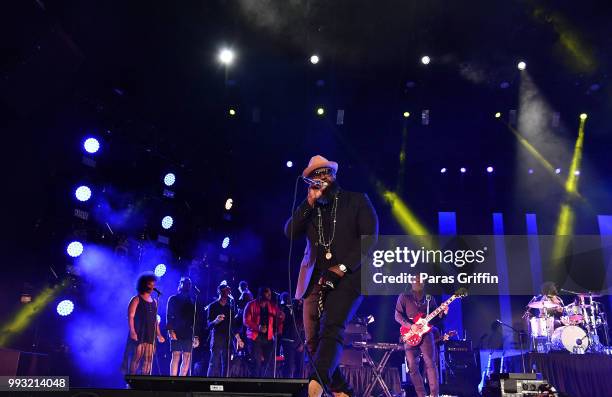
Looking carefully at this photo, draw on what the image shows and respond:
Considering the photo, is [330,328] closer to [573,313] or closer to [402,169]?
[573,313]

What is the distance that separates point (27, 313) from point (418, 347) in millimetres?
6944

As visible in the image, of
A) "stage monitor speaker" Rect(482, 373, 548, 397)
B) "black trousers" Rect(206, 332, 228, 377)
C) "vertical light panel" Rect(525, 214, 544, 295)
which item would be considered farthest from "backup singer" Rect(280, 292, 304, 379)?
"vertical light panel" Rect(525, 214, 544, 295)

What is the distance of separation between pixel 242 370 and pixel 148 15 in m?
7.92

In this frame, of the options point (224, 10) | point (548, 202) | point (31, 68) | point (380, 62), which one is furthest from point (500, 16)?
point (31, 68)

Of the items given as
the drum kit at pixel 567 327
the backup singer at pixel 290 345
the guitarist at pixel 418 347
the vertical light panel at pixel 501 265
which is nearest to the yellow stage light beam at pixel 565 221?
the vertical light panel at pixel 501 265

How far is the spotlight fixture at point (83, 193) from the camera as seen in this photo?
9.72 metres

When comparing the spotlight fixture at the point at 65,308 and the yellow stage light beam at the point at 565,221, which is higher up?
the yellow stage light beam at the point at 565,221

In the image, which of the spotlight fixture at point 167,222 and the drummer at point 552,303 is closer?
the drummer at point 552,303

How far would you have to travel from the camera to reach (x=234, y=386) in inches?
109

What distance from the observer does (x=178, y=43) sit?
10.6 metres

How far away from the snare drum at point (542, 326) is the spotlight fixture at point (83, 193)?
9.43 metres

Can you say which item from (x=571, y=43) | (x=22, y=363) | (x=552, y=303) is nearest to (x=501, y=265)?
(x=552, y=303)

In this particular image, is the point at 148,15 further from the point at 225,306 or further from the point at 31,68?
the point at 225,306

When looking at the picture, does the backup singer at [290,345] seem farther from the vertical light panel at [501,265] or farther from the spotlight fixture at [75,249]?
the vertical light panel at [501,265]
